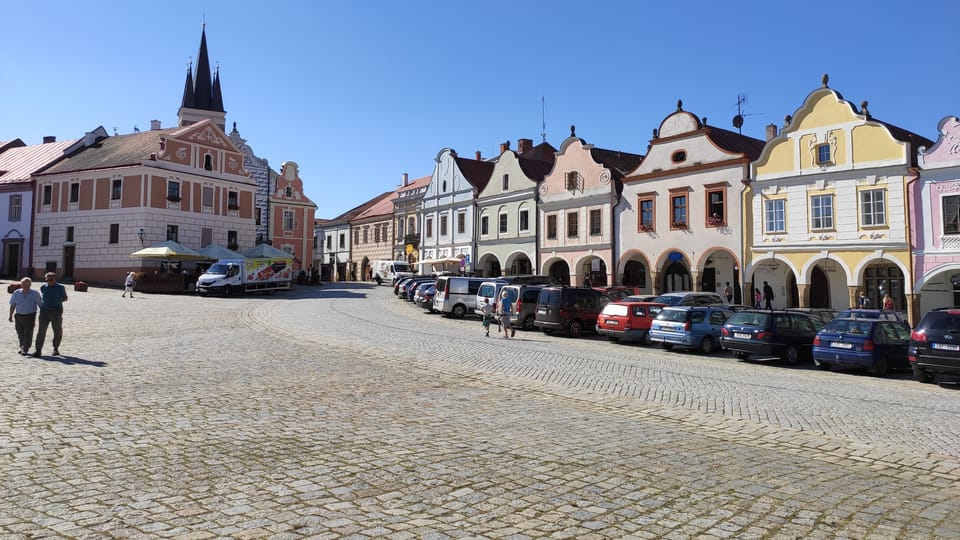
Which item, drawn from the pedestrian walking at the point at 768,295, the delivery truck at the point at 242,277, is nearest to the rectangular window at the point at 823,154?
the pedestrian walking at the point at 768,295

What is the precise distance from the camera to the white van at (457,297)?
101 ft

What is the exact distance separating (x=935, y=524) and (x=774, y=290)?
3060cm

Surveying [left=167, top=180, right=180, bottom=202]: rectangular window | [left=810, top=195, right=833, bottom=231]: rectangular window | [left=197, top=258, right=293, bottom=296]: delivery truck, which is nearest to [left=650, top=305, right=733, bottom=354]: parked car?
[left=810, top=195, right=833, bottom=231]: rectangular window

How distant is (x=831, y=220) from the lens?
30.2 meters

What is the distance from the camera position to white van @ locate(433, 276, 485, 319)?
1216 inches

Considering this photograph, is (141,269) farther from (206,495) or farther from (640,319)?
(206,495)

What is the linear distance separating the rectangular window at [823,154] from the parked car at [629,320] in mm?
13643

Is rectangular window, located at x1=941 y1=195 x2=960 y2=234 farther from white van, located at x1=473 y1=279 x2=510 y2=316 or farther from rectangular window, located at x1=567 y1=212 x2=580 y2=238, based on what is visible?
rectangular window, located at x1=567 y1=212 x2=580 y2=238

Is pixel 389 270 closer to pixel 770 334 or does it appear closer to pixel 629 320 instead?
pixel 629 320

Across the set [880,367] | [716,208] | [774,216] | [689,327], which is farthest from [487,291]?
[880,367]

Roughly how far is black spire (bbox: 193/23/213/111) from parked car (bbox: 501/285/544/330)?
181ft

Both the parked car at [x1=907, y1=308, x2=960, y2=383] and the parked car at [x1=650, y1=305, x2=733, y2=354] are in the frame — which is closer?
the parked car at [x1=907, y1=308, x2=960, y2=383]

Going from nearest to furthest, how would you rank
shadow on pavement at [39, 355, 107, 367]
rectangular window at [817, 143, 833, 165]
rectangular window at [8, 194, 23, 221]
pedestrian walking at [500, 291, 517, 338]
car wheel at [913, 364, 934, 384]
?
1. shadow on pavement at [39, 355, 107, 367]
2. car wheel at [913, 364, 934, 384]
3. pedestrian walking at [500, 291, 517, 338]
4. rectangular window at [817, 143, 833, 165]
5. rectangular window at [8, 194, 23, 221]

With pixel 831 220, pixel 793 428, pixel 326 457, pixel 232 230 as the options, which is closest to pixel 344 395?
pixel 326 457
